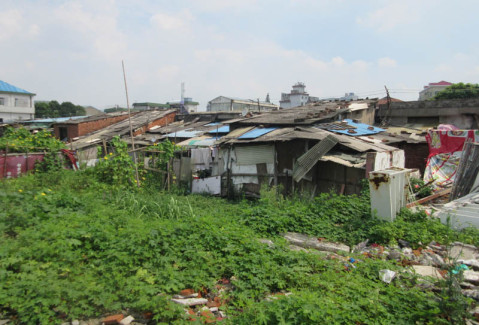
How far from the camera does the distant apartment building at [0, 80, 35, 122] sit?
38234 mm

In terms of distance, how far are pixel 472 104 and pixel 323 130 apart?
30.9 ft

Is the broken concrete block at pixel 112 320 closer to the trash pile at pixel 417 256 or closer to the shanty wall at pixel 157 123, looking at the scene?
the trash pile at pixel 417 256

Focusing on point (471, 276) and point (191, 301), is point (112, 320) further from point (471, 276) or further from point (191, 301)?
point (471, 276)

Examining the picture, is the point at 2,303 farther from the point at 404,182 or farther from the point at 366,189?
the point at 366,189

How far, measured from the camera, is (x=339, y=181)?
948cm

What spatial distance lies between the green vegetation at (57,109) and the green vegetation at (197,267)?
4503 centimetres

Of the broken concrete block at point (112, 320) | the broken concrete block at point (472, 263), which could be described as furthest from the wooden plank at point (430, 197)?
the broken concrete block at point (112, 320)

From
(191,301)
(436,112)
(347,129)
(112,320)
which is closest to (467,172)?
(347,129)

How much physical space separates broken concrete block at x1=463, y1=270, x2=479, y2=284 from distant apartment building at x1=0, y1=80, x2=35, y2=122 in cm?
4495

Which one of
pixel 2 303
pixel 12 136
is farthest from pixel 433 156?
pixel 12 136

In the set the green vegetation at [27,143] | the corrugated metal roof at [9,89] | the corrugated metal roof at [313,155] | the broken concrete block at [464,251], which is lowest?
the broken concrete block at [464,251]

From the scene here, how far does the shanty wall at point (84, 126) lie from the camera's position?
72.6 ft

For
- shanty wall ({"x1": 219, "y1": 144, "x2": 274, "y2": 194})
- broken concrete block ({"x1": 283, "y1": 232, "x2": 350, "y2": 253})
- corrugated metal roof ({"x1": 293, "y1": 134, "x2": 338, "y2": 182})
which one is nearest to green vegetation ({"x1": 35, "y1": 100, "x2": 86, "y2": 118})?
shanty wall ({"x1": 219, "y1": 144, "x2": 274, "y2": 194})

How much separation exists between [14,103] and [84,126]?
24.4m
